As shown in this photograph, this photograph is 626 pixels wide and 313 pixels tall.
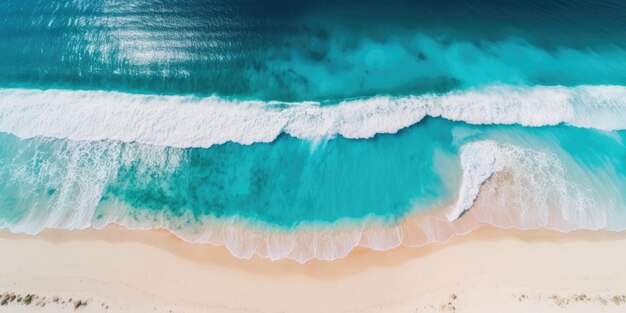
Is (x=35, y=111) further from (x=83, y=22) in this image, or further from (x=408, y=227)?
(x=408, y=227)

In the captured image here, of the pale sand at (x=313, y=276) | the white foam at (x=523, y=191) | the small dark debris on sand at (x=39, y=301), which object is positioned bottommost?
the small dark debris on sand at (x=39, y=301)

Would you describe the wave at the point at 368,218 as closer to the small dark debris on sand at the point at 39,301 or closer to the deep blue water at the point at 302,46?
the small dark debris on sand at the point at 39,301

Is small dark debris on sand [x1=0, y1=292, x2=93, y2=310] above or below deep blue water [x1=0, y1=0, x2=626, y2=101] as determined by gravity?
below

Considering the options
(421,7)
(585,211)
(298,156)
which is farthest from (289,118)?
(585,211)

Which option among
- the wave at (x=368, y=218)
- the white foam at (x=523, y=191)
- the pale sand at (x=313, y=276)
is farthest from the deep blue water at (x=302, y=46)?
the pale sand at (x=313, y=276)

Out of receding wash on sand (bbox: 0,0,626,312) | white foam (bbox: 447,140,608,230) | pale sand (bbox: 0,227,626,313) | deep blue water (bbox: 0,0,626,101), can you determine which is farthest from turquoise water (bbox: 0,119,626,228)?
deep blue water (bbox: 0,0,626,101)

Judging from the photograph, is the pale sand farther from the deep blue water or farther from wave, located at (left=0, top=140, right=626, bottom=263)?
the deep blue water

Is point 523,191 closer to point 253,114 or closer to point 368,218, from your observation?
point 368,218
